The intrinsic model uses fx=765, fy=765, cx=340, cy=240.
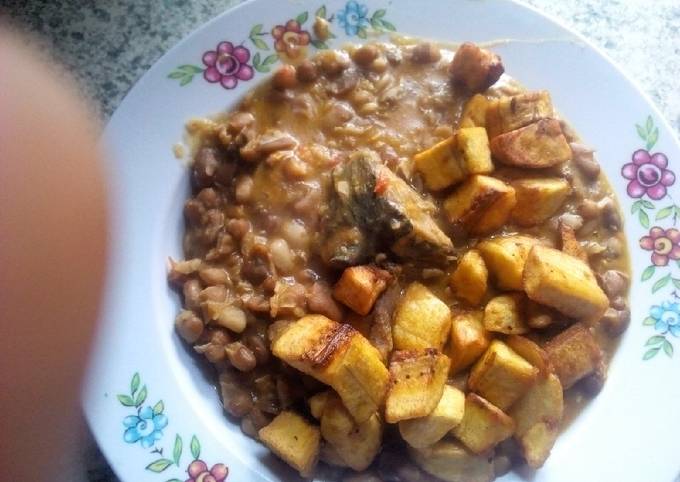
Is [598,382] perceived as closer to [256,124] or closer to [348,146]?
[348,146]

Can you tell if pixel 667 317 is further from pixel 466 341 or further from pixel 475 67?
pixel 475 67

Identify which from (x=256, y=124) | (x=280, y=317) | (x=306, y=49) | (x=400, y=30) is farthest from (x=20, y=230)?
(x=400, y=30)

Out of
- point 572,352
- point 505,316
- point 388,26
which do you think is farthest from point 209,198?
point 572,352

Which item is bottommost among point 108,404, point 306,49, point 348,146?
point 108,404

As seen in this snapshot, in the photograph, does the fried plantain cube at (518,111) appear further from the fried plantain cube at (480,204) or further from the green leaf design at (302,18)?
the green leaf design at (302,18)

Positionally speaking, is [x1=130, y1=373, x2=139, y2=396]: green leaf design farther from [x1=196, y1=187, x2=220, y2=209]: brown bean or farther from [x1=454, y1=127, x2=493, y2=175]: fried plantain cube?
[x1=454, y1=127, x2=493, y2=175]: fried plantain cube

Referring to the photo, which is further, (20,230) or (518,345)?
(518,345)

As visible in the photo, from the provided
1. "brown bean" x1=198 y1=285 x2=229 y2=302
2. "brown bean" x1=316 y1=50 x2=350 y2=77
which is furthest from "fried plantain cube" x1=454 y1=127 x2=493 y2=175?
"brown bean" x1=198 y1=285 x2=229 y2=302

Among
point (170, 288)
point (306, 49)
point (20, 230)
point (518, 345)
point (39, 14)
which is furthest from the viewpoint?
point (39, 14)
